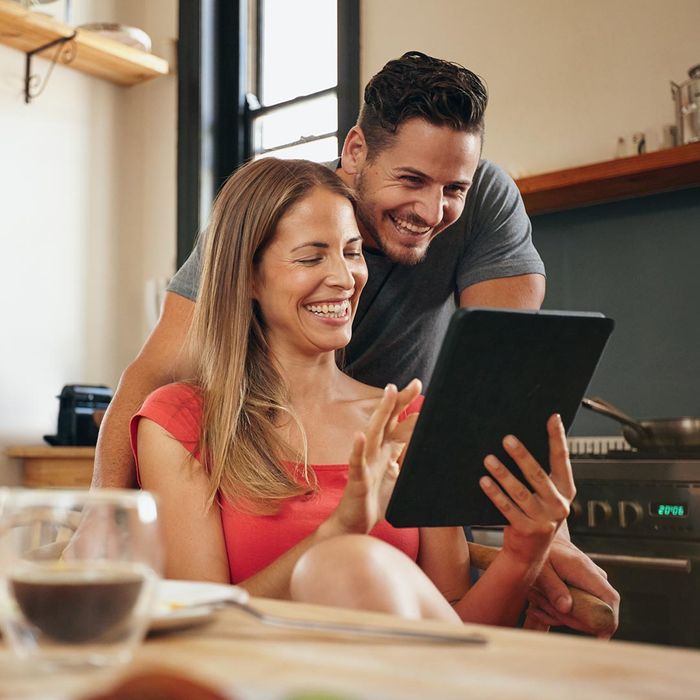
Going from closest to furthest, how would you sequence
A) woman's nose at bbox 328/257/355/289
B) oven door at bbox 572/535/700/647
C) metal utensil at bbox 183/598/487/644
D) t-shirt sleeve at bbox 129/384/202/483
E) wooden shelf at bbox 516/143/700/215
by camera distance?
metal utensil at bbox 183/598/487/644
t-shirt sleeve at bbox 129/384/202/483
woman's nose at bbox 328/257/355/289
oven door at bbox 572/535/700/647
wooden shelf at bbox 516/143/700/215

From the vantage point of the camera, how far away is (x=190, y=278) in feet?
6.57

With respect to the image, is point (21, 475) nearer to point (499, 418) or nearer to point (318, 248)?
point (318, 248)

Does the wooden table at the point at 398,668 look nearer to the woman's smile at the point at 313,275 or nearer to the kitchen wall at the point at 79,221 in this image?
the woman's smile at the point at 313,275

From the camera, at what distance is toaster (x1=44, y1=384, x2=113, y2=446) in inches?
144

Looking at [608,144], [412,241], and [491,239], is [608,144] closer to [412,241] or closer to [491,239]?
[491,239]

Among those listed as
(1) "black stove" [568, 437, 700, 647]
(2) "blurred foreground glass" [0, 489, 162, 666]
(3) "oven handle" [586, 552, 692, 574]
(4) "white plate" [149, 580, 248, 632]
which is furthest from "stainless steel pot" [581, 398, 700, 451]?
(2) "blurred foreground glass" [0, 489, 162, 666]

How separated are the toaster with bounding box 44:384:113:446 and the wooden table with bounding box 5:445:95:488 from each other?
91 millimetres

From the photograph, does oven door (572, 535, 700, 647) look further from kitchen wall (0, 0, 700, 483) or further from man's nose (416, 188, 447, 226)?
man's nose (416, 188, 447, 226)

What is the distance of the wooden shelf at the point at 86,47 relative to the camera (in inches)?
144

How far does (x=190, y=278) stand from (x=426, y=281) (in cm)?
50

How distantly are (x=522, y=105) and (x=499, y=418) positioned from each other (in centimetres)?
223

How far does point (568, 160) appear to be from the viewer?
310 cm

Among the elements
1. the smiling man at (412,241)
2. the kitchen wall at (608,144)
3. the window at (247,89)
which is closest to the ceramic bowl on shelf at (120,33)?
the window at (247,89)

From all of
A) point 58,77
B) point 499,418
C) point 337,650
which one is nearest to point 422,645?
point 337,650
